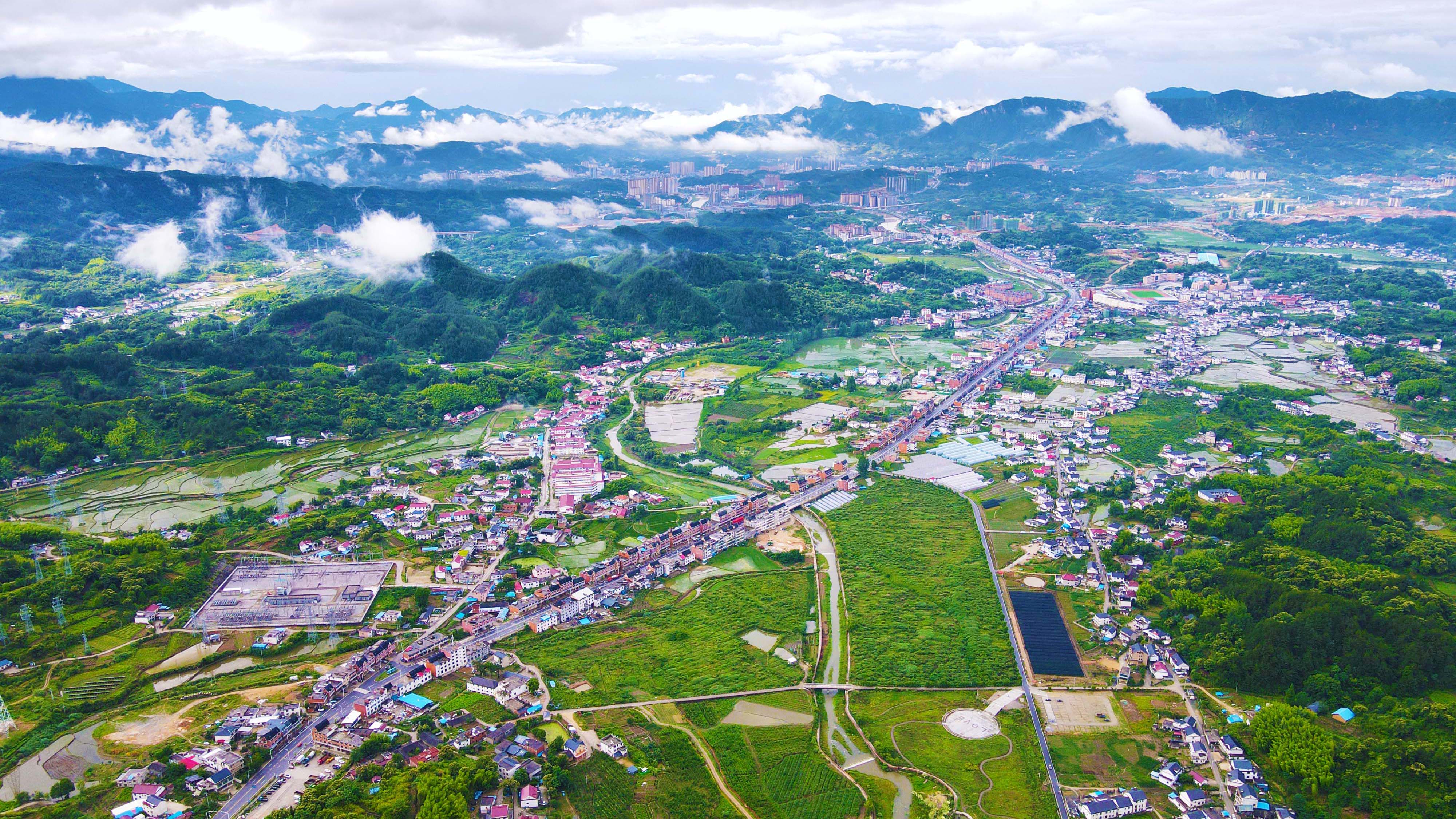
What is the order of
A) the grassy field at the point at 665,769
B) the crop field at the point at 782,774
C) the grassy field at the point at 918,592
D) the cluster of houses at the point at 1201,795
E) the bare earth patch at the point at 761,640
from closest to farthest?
the cluster of houses at the point at 1201,795, the grassy field at the point at 665,769, the crop field at the point at 782,774, the grassy field at the point at 918,592, the bare earth patch at the point at 761,640

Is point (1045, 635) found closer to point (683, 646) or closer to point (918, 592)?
point (918, 592)

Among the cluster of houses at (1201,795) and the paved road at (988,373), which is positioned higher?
the paved road at (988,373)

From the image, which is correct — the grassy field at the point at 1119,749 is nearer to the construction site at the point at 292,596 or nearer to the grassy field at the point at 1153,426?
the grassy field at the point at 1153,426

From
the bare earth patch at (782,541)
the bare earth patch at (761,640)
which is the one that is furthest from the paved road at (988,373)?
the bare earth patch at (761,640)

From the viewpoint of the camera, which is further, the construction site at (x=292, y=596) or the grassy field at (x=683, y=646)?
the construction site at (x=292, y=596)

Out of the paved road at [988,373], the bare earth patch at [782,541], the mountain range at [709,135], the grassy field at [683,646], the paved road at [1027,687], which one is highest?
the mountain range at [709,135]

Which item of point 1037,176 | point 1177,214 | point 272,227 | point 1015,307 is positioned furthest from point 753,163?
point 1015,307
